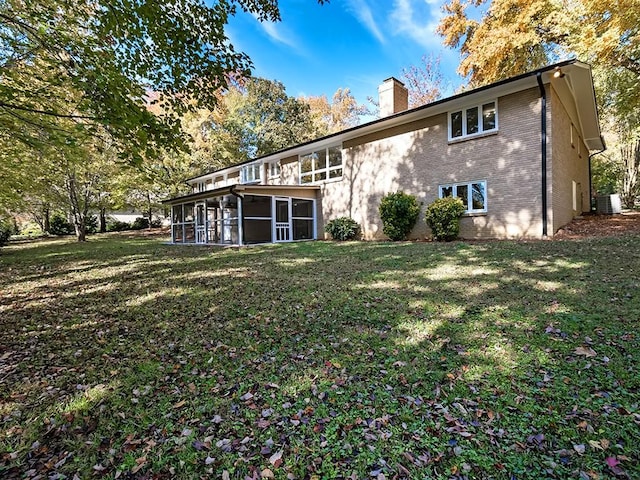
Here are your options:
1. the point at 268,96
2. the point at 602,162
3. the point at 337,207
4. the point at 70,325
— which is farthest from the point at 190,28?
the point at 602,162

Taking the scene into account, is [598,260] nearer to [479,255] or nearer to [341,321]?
[479,255]

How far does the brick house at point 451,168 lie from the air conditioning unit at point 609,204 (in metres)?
0.92

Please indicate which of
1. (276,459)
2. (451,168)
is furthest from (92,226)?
(276,459)

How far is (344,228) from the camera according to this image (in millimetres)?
15391

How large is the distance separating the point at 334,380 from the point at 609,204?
1867 centimetres

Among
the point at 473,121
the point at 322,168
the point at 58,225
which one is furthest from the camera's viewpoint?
the point at 58,225

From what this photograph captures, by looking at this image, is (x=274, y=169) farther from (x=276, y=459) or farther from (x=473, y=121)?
(x=276, y=459)

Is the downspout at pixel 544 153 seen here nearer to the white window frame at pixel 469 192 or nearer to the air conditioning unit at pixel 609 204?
the white window frame at pixel 469 192

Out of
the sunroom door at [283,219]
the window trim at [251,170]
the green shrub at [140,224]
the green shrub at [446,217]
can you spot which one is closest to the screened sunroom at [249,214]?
the sunroom door at [283,219]

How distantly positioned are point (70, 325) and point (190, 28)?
509cm

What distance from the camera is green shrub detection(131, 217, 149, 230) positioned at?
108ft

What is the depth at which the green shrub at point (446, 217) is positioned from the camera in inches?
454

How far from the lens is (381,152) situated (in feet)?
48.5

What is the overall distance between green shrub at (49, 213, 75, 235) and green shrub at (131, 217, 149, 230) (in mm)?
5317
